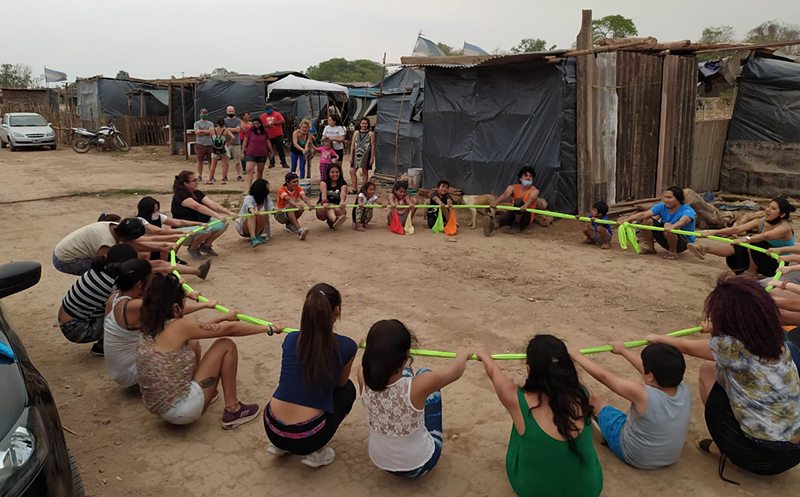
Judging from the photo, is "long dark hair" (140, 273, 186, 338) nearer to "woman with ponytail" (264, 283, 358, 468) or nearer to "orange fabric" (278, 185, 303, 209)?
"woman with ponytail" (264, 283, 358, 468)

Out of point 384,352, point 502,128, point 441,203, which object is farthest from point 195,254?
point 502,128

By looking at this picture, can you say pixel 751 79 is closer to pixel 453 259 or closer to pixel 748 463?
pixel 453 259

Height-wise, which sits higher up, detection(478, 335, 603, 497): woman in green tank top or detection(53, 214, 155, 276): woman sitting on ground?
detection(53, 214, 155, 276): woman sitting on ground

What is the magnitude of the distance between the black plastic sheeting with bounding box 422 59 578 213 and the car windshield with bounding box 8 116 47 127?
20289mm

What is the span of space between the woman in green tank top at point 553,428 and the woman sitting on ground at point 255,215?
6.35 m

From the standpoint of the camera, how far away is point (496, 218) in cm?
1020

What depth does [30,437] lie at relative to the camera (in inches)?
92.3

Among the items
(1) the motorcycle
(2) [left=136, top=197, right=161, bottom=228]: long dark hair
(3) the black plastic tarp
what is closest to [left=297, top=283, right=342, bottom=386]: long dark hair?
(2) [left=136, top=197, right=161, bottom=228]: long dark hair

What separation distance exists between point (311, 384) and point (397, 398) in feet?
1.70

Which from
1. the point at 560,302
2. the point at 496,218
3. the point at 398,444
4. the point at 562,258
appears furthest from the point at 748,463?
the point at 496,218

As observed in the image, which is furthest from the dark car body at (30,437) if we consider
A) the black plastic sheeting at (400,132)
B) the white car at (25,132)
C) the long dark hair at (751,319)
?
the white car at (25,132)

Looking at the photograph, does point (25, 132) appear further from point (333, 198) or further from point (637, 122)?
point (637, 122)

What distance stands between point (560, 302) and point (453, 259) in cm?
202

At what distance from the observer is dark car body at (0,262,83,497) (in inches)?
86.7
